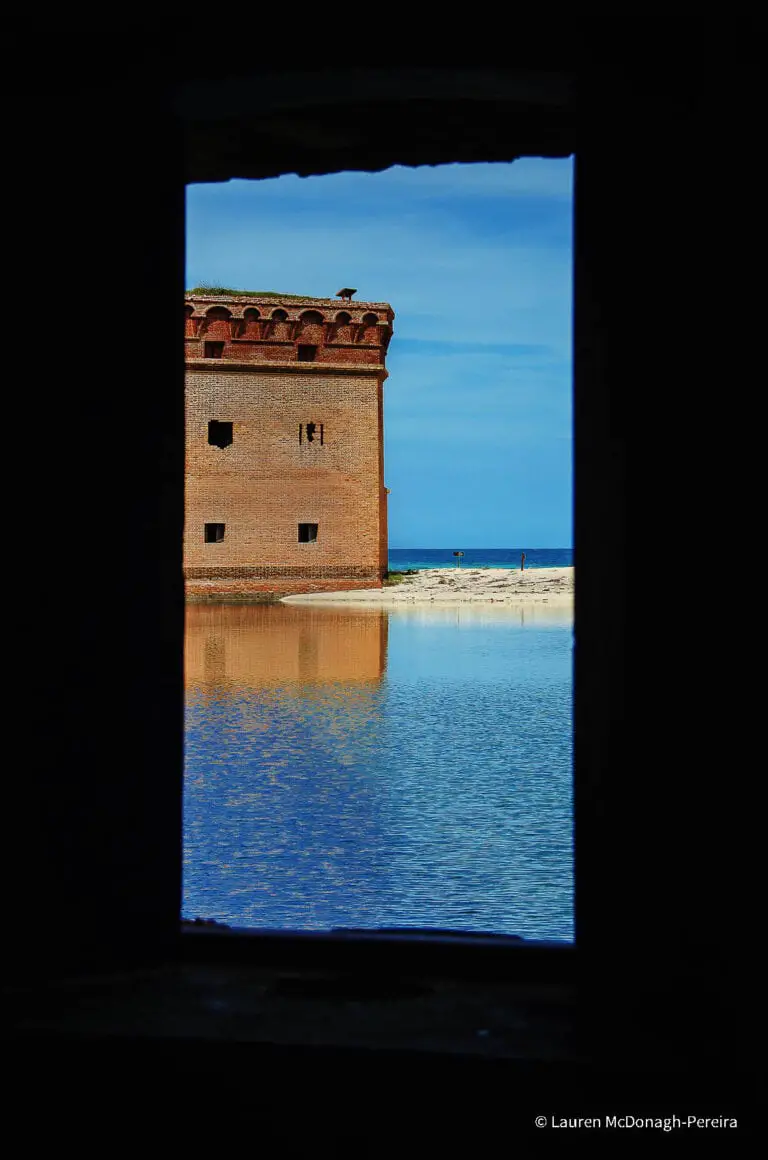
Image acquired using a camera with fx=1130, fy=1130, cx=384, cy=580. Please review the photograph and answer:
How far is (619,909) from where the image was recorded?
205cm

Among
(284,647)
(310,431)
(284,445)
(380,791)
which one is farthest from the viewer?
(310,431)

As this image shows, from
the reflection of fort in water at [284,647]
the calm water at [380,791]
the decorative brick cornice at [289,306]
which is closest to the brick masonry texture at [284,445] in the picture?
the decorative brick cornice at [289,306]

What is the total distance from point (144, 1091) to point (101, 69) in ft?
→ 6.38

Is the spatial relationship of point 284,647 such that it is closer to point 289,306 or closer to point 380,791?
point 380,791

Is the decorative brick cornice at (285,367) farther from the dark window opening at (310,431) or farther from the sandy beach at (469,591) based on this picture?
the sandy beach at (469,591)

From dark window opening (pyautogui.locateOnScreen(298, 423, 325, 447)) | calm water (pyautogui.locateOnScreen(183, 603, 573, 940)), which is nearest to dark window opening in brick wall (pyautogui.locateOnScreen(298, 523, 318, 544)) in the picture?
dark window opening (pyautogui.locateOnScreen(298, 423, 325, 447))

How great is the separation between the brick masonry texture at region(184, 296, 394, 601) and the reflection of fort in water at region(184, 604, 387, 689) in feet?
15.5

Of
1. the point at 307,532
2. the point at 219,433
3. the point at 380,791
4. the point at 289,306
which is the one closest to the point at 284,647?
the point at 380,791

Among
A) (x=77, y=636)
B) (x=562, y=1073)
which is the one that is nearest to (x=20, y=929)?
(x=77, y=636)

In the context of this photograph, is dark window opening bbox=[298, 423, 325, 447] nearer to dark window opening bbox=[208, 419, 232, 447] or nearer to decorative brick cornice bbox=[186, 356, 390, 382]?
decorative brick cornice bbox=[186, 356, 390, 382]

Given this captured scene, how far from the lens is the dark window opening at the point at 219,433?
94.3 ft

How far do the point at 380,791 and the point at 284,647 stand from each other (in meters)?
8.81

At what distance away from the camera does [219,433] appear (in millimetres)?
28922

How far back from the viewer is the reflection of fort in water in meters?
12.8
